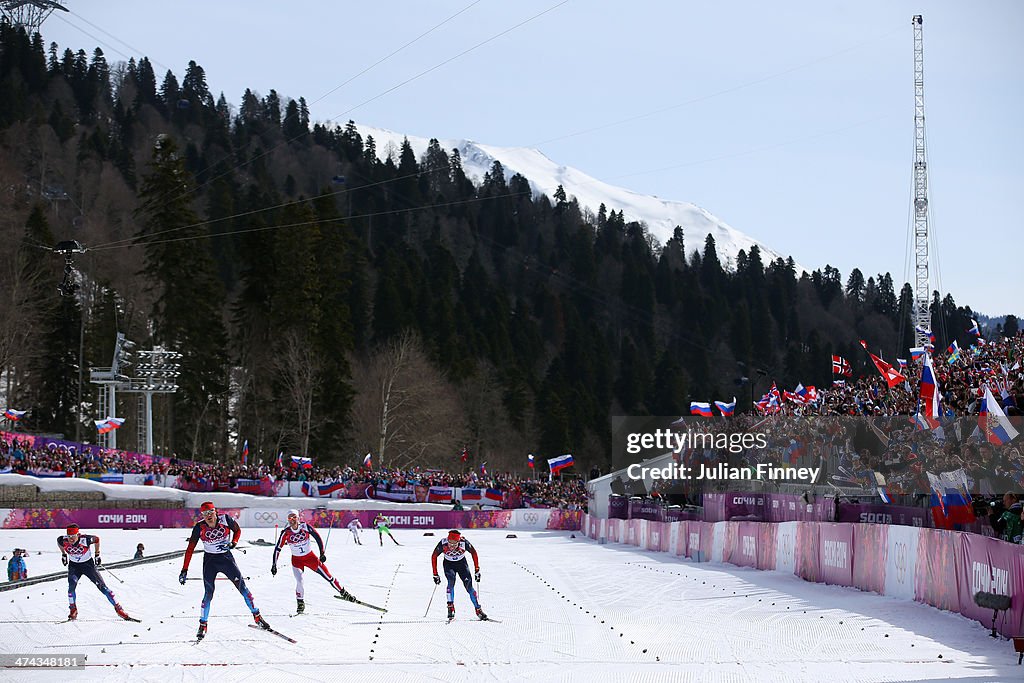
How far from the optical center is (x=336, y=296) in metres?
85.6

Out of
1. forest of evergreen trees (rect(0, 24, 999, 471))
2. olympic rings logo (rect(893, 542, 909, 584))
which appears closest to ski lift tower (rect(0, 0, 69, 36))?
forest of evergreen trees (rect(0, 24, 999, 471))

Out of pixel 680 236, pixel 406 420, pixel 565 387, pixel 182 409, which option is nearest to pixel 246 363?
pixel 182 409

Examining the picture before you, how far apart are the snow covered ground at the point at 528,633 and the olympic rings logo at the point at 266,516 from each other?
22101 mm

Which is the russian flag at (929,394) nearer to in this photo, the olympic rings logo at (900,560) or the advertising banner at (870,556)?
the advertising banner at (870,556)

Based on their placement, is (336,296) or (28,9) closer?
(28,9)

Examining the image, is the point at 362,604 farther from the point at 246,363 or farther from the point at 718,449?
the point at 246,363

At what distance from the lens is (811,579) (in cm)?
2562

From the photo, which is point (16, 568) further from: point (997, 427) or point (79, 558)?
point (997, 427)

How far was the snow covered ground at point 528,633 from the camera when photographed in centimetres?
1435

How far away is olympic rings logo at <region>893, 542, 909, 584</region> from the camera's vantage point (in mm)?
20750
